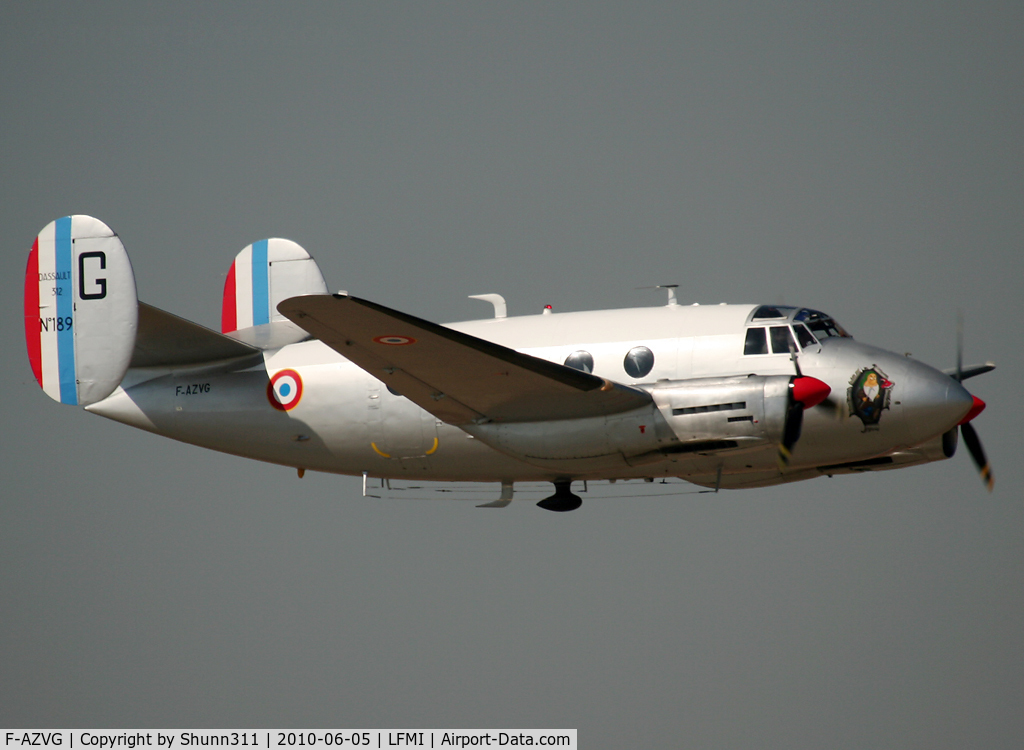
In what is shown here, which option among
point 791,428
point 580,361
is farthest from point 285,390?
point 791,428

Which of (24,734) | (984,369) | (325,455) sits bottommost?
(24,734)

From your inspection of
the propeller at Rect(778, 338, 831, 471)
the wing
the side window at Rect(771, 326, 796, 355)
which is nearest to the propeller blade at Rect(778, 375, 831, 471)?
the propeller at Rect(778, 338, 831, 471)

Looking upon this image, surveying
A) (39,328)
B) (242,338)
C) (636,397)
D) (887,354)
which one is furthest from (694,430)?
(39,328)

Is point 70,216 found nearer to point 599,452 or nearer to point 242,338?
point 242,338

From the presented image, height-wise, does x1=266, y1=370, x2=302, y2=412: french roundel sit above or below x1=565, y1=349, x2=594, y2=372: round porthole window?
below

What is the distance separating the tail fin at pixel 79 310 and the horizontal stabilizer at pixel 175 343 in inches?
34.5

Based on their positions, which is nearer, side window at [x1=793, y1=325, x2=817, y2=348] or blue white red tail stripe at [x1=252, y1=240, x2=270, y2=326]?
side window at [x1=793, y1=325, x2=817, y2=348]

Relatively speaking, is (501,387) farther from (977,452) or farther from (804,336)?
(977,452)

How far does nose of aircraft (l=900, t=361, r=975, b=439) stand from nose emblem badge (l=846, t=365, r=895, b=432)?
0.24 meters

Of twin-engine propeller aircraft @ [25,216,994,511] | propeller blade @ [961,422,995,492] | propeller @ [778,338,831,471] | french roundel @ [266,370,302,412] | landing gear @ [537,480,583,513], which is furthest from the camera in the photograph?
propeller blade @ [961,422,995,492]

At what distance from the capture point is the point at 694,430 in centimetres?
1553

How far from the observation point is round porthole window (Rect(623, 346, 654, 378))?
16.4m

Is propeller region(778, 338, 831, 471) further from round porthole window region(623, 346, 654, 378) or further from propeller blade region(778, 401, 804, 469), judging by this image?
round porthole window region(623, 346, 654, 378)

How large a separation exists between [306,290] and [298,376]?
122 inches
